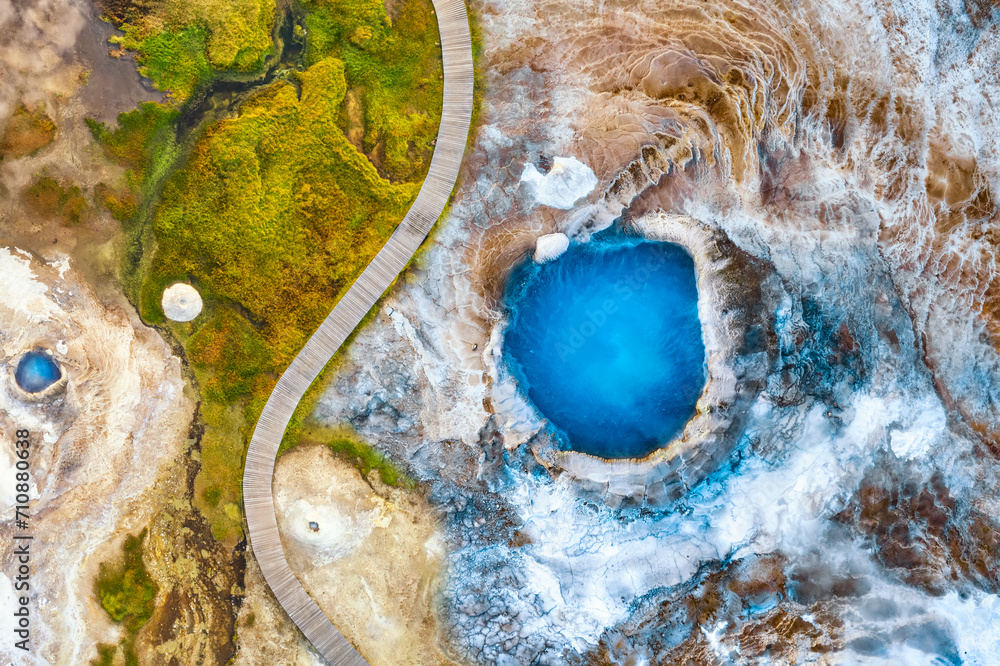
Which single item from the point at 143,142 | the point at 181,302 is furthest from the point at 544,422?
the point at 143,142

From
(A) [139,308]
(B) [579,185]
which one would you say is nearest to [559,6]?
(B) [579,185]

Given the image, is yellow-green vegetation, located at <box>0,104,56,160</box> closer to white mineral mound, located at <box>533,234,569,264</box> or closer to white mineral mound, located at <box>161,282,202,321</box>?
white mineral mound, located at <box>161,282,202,321</box>

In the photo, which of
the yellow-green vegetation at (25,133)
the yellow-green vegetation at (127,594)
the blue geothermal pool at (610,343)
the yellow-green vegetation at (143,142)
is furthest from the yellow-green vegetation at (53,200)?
the blue geothermal pool at (610,343)

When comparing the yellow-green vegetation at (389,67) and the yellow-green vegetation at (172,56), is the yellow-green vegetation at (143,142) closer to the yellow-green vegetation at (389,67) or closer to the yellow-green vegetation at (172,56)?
the yellow-green vegetation at (172,56)

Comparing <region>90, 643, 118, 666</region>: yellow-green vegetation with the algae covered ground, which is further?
the algae covered ground

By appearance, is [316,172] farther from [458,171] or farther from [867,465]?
[867,465]

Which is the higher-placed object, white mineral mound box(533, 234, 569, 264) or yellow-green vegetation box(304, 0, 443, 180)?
yellow-green vegetation box(304, 0, 443, 180)

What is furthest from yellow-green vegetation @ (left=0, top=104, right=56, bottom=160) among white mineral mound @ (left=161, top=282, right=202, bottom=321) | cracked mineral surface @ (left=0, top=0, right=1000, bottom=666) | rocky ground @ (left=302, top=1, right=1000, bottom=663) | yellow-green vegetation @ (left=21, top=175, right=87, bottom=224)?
rocky ground @ (left=302, top=1, right=1000, bottom=663)
